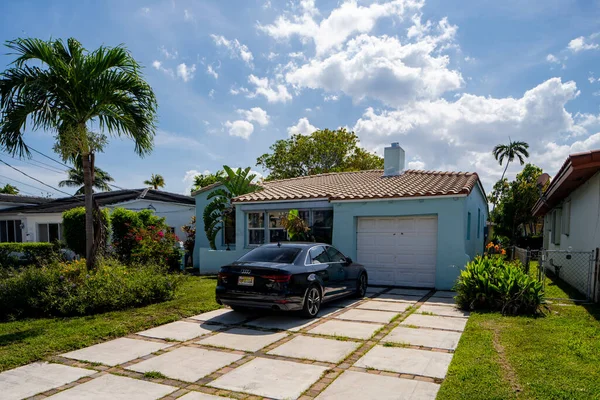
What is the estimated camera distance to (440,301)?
9.58 m

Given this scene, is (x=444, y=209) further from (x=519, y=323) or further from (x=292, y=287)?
(x=292, y=287)

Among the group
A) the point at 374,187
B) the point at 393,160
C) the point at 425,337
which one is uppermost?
the point at 393,160

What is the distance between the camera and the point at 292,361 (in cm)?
520

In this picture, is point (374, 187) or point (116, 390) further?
point (374, 187)

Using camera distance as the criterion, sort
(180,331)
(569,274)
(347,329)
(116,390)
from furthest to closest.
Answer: (569,274) < (347,329) < (180,331) < (116,390)

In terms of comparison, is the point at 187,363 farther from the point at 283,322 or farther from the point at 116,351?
the point at 283,322

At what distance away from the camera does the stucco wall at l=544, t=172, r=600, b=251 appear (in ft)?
30.1

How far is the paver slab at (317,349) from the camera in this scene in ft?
17.7

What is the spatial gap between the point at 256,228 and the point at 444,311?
8.38 m

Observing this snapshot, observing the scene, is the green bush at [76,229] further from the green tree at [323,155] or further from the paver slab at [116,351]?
the green tree at [323,155]

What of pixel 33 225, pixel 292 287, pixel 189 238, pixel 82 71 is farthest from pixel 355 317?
pixel 33 225

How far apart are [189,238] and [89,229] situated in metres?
11.4

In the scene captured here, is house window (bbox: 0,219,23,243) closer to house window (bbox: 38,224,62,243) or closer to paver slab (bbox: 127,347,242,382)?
house window (bbox: 38,224,62,243)

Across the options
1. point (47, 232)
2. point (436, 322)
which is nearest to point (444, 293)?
point (436, 322)
